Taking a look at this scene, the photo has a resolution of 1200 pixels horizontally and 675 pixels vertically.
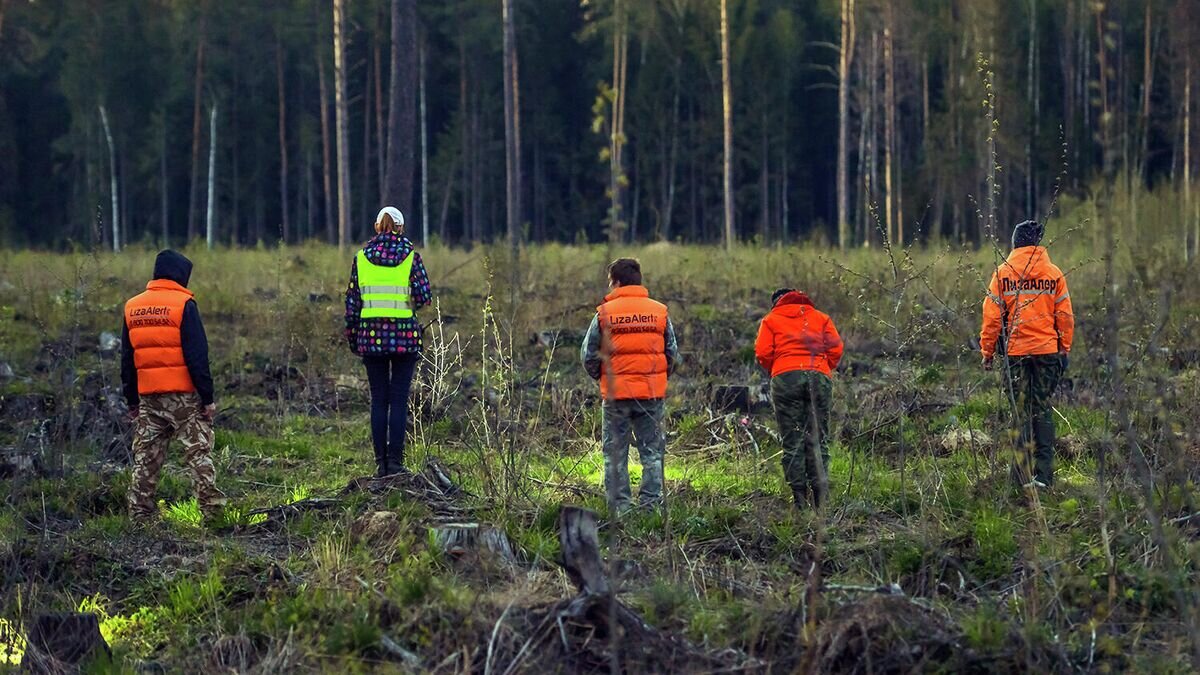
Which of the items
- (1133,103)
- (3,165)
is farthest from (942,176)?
(3,165)

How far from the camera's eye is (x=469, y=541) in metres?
6.16

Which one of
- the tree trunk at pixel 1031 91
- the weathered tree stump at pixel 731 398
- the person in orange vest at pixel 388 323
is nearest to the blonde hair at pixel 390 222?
the person in orange vest at pixel 388 323

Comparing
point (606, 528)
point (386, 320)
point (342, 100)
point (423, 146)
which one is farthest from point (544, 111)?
point (606, 528)

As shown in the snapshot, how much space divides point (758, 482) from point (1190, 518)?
2.63 metres

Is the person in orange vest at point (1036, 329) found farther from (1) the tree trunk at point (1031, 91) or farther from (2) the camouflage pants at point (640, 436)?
(1) the tree trunk at point (1031, 91)

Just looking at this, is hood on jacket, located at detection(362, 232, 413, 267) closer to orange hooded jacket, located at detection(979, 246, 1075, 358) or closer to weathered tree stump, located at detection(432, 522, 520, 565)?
weathered tree stump, located at detection(432, 522, 520, 565)

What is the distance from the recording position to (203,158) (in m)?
51.3

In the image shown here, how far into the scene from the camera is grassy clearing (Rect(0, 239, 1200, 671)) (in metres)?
5.36

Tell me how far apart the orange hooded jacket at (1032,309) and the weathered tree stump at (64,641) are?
5.24 meters

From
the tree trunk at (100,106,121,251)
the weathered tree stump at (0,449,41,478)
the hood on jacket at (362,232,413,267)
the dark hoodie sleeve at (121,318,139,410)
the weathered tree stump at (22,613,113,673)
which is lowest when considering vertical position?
the weathered tree stump at (22,613,113,673)

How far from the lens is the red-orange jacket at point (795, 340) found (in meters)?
7.55

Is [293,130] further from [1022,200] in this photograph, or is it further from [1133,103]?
[1133,103]

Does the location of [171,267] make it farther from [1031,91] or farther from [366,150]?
[1031,91]

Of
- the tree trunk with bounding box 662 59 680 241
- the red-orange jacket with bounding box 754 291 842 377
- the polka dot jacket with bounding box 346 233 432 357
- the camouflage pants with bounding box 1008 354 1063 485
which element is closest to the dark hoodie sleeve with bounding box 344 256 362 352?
the polka dot jacket with bounding box 346 233 432 357
